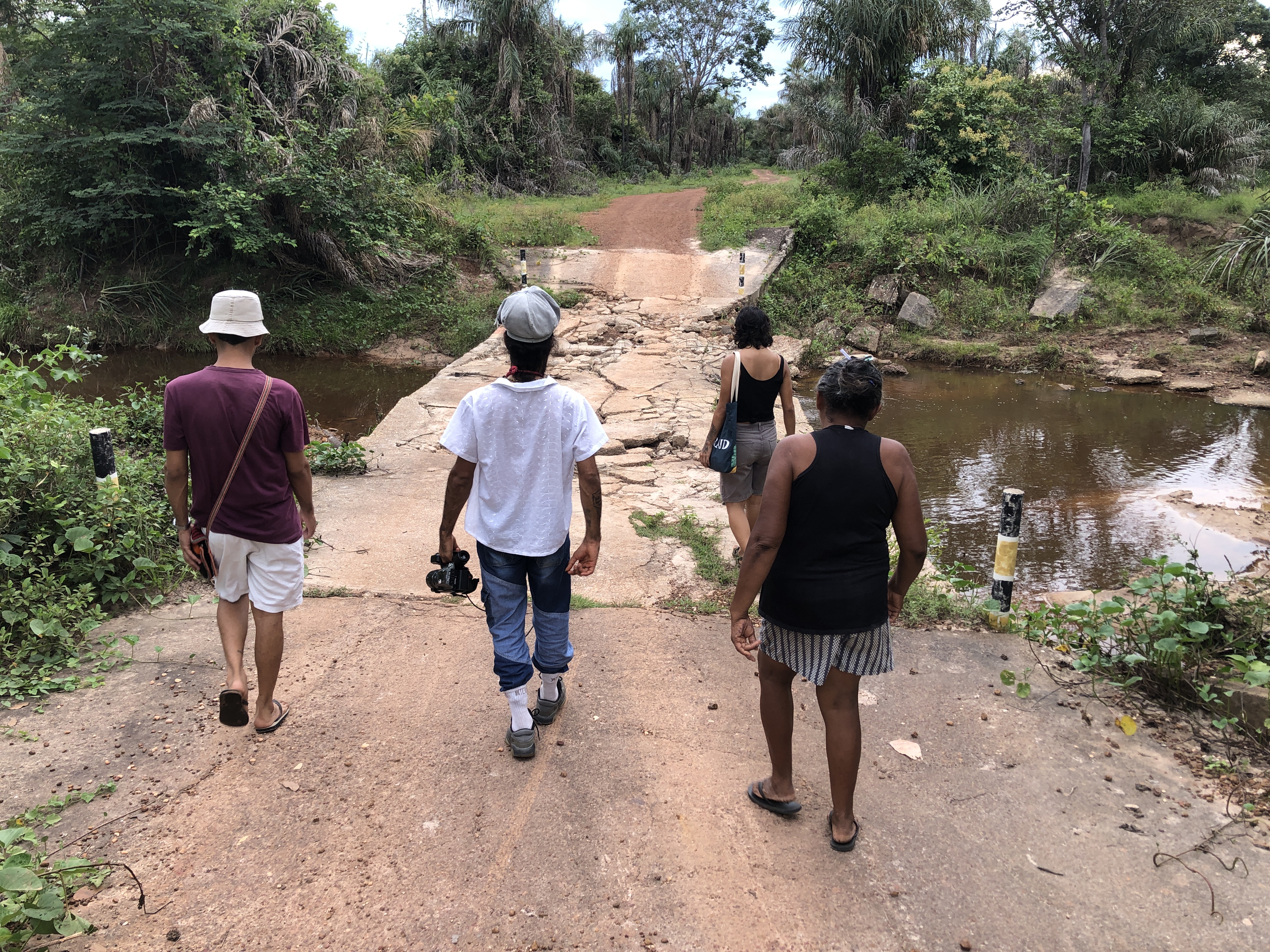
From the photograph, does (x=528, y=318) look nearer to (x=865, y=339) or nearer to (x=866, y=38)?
(x=865, y=339)

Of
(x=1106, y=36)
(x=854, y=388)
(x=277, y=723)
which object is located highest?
(x=1106, y=36)

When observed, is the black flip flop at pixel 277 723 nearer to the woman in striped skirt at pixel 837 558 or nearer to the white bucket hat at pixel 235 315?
the white bucket hat at pixel 235 315

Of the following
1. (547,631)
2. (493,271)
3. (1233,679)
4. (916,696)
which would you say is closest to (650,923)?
(547,631)

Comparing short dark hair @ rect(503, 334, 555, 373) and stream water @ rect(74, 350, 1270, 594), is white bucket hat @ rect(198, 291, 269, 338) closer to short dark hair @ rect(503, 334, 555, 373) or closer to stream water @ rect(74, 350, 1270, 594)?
short dark hair @ rect(503, 334, 555, 373)

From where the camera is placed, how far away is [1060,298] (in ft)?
45.4

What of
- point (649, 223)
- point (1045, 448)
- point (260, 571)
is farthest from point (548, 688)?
point (649, 223)

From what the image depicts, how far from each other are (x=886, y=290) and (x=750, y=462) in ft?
36.4

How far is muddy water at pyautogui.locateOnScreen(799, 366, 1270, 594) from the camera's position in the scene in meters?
6.55

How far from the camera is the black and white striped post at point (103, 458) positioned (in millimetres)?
4559

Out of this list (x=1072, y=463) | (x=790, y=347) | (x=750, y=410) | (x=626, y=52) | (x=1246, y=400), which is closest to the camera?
(x=750, y=410)

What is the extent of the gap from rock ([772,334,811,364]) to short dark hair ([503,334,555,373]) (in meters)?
9.99

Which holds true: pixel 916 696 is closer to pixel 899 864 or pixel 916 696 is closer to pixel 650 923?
pixel 899 864

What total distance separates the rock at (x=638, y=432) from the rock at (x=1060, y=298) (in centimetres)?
874

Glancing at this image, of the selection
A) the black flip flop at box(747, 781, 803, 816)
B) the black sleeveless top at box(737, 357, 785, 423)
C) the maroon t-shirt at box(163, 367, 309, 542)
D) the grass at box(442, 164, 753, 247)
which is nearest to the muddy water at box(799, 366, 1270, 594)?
the black sleeveless top at box(737, 357, 785, 423)
